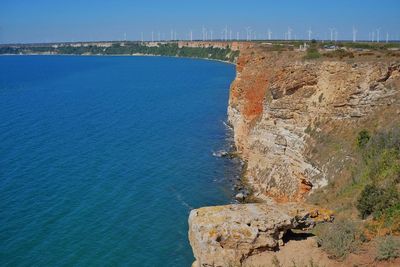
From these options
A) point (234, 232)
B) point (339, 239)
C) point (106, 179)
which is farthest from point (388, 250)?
point (106, 179)

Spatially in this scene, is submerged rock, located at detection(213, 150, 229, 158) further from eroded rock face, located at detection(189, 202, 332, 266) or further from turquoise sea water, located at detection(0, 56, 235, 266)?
eroded rock face, located at detection(189, 202, 332, 266)

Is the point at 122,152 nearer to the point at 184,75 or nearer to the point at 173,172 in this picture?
the point at 173,172

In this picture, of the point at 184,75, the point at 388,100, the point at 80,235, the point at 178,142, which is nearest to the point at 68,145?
the point at 178,142

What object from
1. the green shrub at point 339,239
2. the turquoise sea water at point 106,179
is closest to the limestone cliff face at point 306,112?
the turquoise sea water at point 106,179

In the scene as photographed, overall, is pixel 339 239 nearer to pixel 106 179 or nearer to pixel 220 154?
pixel 106 179

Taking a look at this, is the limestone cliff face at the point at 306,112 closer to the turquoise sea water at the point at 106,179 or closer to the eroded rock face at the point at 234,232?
the turquoise sea water at the point at 106,179

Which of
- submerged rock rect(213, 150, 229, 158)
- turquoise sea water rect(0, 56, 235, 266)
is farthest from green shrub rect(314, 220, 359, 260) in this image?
submerged rock rect(213, 150, 229, 158)
